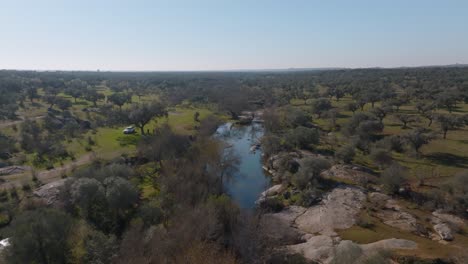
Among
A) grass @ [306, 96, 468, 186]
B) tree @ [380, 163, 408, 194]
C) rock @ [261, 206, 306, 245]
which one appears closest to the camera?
rock @ [261, 206, 306, 245]

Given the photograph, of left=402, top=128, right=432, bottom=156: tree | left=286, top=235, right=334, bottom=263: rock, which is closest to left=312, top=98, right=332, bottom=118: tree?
left=402, top=128, right=432, bottom=156: tree

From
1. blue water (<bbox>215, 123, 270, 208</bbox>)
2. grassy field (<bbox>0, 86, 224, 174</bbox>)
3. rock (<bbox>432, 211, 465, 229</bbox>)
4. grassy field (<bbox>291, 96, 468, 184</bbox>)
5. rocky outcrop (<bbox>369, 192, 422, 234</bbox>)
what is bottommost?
blue water (<bbox>215, 123, 270, 208</bbox>)

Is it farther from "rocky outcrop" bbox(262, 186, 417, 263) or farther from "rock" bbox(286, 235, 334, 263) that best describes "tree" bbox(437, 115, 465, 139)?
"rock" bbox(286, 235, 334, 263)

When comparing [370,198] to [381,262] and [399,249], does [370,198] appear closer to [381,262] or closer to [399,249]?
[399,249]

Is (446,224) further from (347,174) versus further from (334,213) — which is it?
(347,174)

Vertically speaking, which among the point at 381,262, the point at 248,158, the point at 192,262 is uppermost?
the point at 192,262

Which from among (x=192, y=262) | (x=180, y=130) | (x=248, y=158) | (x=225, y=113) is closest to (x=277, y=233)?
(x=192, y=262)

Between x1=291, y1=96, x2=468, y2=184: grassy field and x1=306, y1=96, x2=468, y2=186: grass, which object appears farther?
x1=306, y1=96, x2=468, y2=186: grass

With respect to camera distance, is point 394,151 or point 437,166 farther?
point 394,151
